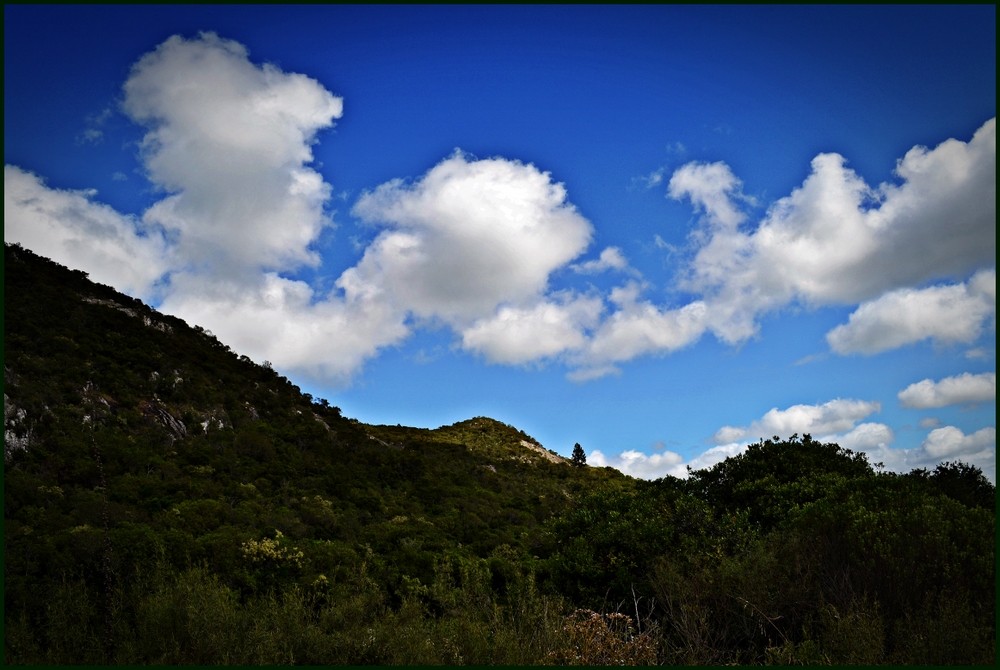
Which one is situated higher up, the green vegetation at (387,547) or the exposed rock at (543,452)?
the exposed rock at (543,452)

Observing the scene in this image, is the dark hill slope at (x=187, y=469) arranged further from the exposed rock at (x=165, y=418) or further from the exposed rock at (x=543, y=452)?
the exposed rock at (x=543, y=452)

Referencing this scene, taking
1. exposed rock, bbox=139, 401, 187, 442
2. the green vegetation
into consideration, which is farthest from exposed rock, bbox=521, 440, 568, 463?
exposed rock, bbox=139, 401, 187, 442

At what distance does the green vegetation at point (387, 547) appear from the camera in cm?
931

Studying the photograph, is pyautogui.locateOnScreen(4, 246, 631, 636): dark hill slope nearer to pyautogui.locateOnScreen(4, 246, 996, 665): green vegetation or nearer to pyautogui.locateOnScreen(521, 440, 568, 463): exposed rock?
Answer: pyautogui.locateOnScreen(4, 246, 996, 665): green vegetation

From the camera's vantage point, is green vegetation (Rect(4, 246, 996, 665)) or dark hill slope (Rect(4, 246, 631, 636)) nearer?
green vegetation (Rect(4, 246, 996, 665))

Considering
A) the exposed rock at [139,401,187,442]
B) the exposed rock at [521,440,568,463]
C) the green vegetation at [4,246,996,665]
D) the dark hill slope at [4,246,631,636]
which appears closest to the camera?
the green vegetation at [4,246,996,665]

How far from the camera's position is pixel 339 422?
39.7m

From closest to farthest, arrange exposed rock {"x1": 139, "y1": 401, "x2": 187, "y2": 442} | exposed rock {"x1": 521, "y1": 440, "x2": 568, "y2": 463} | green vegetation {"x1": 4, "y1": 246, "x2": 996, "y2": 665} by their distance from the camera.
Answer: green vegetation {"x1": 4, "y1": 246, "x2": 996, "y2": 665} < exposed rock {"x1": 139, "y1": 401, "x2": 187, "y2": 442} < exposed rock {"x1": 521, "y1": 440, "x2": 568, "y2": 463}

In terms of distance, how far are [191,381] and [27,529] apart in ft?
56.0

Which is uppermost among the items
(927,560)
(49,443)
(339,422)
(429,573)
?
(339,422)

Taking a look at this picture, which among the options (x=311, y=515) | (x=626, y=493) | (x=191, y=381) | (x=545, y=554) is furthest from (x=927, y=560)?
Result: (x=191, y=381)

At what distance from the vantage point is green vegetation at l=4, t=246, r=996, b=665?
30.6 ft

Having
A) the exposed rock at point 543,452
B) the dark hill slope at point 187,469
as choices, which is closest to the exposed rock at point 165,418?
the dark hill slope at point 187,469

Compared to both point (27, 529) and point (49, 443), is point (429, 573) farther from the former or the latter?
point (49, 443)
